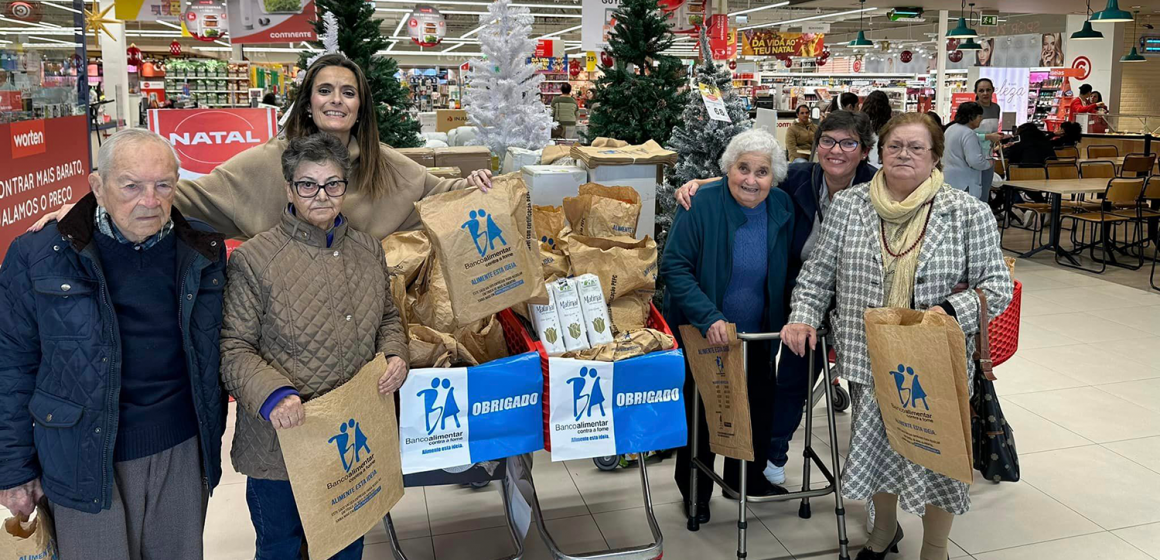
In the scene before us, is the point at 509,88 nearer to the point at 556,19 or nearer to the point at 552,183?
the point at 552,183

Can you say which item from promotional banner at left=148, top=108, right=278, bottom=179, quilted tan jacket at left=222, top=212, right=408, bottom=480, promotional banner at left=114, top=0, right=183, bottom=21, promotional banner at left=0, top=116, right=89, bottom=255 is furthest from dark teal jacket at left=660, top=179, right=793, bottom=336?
promotional banner at left=114, top=0, right=183, bottom=21

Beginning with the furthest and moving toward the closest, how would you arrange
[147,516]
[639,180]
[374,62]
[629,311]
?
[374,62], [639,180], [629,311], [147,516]

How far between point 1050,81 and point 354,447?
65.6 feet

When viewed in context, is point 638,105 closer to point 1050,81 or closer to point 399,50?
point 1050,81

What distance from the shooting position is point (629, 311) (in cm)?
278

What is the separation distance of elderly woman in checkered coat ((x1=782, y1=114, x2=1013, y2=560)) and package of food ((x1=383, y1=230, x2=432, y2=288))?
117 cm

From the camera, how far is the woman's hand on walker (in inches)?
111

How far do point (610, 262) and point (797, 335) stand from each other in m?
0.65

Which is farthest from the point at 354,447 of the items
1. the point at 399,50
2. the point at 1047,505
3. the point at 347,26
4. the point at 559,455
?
the point at 399,50

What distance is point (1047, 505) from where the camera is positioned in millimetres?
3578

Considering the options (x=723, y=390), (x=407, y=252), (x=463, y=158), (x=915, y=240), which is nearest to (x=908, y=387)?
(x=915, y=240)

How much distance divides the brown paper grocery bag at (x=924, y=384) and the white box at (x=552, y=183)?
1.45 m

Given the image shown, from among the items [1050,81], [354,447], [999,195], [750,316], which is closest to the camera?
[354,447]

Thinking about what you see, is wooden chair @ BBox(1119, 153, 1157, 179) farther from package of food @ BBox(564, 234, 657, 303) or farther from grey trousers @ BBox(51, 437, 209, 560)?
grey trousers @ BBox(51, 437, 209, 560)
